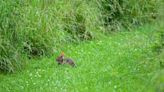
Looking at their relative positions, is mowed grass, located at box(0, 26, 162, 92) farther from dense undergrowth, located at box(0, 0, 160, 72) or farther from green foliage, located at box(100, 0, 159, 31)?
green foliage, located at box(100, 0, 159, 31)

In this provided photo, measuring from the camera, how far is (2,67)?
26.8 feet

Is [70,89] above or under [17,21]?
under

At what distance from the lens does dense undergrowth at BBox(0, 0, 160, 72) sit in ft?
27.0

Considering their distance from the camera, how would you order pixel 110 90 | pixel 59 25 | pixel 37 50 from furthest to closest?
pixel 59 25 < pixel 37 50 < pixel 110 90

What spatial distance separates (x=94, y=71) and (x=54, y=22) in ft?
6.76

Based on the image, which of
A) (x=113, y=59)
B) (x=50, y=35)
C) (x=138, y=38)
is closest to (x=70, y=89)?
(x=113, y=59)

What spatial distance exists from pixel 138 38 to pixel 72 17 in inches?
58.4

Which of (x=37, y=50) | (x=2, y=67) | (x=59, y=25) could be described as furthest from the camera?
(x=59, y=25)

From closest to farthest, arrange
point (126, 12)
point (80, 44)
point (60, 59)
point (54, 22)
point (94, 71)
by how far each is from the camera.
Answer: point (94, 71) < point (60, 59) < point (54, 22) < point (80, 44) < point (126, 12)

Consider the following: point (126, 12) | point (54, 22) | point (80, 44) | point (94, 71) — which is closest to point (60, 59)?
point (94, 71)

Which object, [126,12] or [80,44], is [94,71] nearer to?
[80,44]

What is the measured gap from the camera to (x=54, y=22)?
381 inches

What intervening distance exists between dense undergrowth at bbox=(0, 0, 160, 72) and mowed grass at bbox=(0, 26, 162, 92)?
0.84 ft

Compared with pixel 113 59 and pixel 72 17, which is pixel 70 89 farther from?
pixel 72 17
